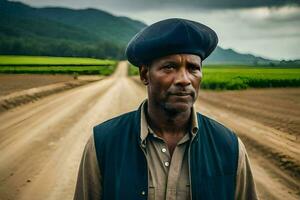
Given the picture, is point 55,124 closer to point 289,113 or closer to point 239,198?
point 289,113

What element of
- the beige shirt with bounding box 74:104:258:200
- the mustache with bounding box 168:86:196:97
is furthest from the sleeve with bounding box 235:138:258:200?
the mustache with bounding box 168:86:196:97

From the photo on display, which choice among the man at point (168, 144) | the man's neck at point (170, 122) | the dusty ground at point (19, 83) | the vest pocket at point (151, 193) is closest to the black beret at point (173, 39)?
the man at point (168, 144)

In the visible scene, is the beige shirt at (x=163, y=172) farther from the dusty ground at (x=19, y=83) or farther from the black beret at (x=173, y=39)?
the dusty ground at (x=19, y=83)

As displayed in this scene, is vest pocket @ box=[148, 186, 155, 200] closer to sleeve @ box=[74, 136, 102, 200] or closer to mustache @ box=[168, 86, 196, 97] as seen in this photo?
sleeve @ box=[74, 136, 102, 200]

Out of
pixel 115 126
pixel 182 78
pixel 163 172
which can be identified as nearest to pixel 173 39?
pixel 182 78

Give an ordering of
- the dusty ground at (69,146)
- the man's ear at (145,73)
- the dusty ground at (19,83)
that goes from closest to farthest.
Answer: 1. the man's ear at (145,73)
2. the dusty ground at (69,146)
3. the dusty ground at (19,83)

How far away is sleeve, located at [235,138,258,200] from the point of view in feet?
7.00

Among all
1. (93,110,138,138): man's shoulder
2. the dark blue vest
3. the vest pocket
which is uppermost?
(93,110,138,138): man's shoulder

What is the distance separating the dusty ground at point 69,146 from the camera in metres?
6.77

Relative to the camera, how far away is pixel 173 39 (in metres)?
2.16

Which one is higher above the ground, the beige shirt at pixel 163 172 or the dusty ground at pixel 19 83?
the beige shirt at pixel 163 172

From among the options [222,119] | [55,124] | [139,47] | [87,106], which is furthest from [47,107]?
[139,47]

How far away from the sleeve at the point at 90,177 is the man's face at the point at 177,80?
18.3 inches

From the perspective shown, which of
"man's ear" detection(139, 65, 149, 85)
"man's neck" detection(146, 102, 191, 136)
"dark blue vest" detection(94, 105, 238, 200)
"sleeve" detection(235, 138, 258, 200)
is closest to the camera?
"dark blue vest" detection(94, 105, 238, 200)
